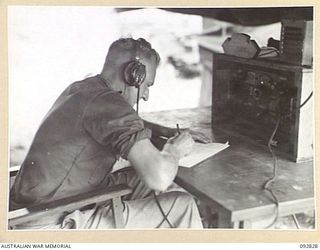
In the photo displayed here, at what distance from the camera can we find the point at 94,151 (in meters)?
1.10

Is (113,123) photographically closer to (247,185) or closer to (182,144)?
(182,144)

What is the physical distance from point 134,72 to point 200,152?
0.30m

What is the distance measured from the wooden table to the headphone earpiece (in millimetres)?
254

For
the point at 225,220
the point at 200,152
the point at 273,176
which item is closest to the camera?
the point at 225,220

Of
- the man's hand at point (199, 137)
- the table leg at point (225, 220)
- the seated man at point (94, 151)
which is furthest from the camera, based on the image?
the man's hand at point (199, 137)

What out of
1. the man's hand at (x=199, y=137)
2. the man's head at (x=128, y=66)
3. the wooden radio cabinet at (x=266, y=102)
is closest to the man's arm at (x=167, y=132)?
the man's hand at (x=199, y=137)

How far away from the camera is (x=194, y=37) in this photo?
1.57m

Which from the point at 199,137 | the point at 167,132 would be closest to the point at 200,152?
the point at 199,137

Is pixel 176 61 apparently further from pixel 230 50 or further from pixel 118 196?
pixel 118 196

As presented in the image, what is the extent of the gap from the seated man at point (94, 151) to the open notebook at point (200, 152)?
0.09 ft

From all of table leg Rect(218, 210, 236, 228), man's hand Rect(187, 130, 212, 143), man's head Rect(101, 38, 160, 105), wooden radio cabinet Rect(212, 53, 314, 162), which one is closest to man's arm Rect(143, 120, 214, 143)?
man's hand Rect(187, 130, 212, 143)

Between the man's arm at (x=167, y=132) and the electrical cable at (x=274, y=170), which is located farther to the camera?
the man's arm at (x=167, y=132)

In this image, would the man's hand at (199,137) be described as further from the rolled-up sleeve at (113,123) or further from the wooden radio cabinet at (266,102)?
the rolled-up sleeve at (113,123)

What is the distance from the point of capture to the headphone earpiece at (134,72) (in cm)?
112
